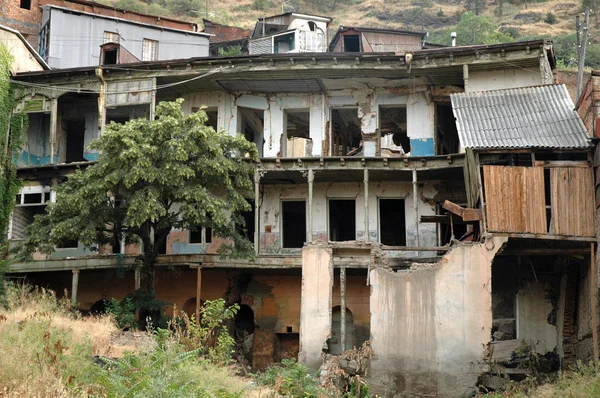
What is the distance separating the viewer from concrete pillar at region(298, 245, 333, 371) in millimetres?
19812

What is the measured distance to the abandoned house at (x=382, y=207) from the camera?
1988 cm

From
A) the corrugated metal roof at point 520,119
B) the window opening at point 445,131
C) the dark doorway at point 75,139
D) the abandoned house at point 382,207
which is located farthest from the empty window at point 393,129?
the dark doorway at point 75,139

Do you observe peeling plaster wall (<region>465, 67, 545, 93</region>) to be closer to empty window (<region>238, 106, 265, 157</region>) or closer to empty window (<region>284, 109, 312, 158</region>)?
empty window (<region>284, 109, 312, 158</region>)

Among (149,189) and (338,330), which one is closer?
(149,189)

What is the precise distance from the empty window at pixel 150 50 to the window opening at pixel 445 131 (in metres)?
15.2

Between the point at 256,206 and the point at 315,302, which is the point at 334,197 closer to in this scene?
the point at 256,206

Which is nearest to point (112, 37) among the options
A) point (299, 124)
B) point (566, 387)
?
point (299, 124)

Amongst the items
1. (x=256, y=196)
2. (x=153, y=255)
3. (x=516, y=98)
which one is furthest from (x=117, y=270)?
(x=516, y=98)

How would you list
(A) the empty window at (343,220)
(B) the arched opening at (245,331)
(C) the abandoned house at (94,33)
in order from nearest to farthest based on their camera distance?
(B) the arched opening at (245,331) < (A) the empty window at (343,220) < (C) the abandoned house at (94,33)

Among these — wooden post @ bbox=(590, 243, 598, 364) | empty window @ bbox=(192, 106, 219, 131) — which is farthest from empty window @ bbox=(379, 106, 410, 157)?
wooden post @ bbox=(590, 243, 598, 364)

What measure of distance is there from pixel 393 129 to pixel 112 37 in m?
13.9

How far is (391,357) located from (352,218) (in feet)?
37.1

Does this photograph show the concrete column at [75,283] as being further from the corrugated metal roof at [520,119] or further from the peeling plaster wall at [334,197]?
the corrugated metal roof at [520,119]

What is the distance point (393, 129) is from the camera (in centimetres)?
3284
